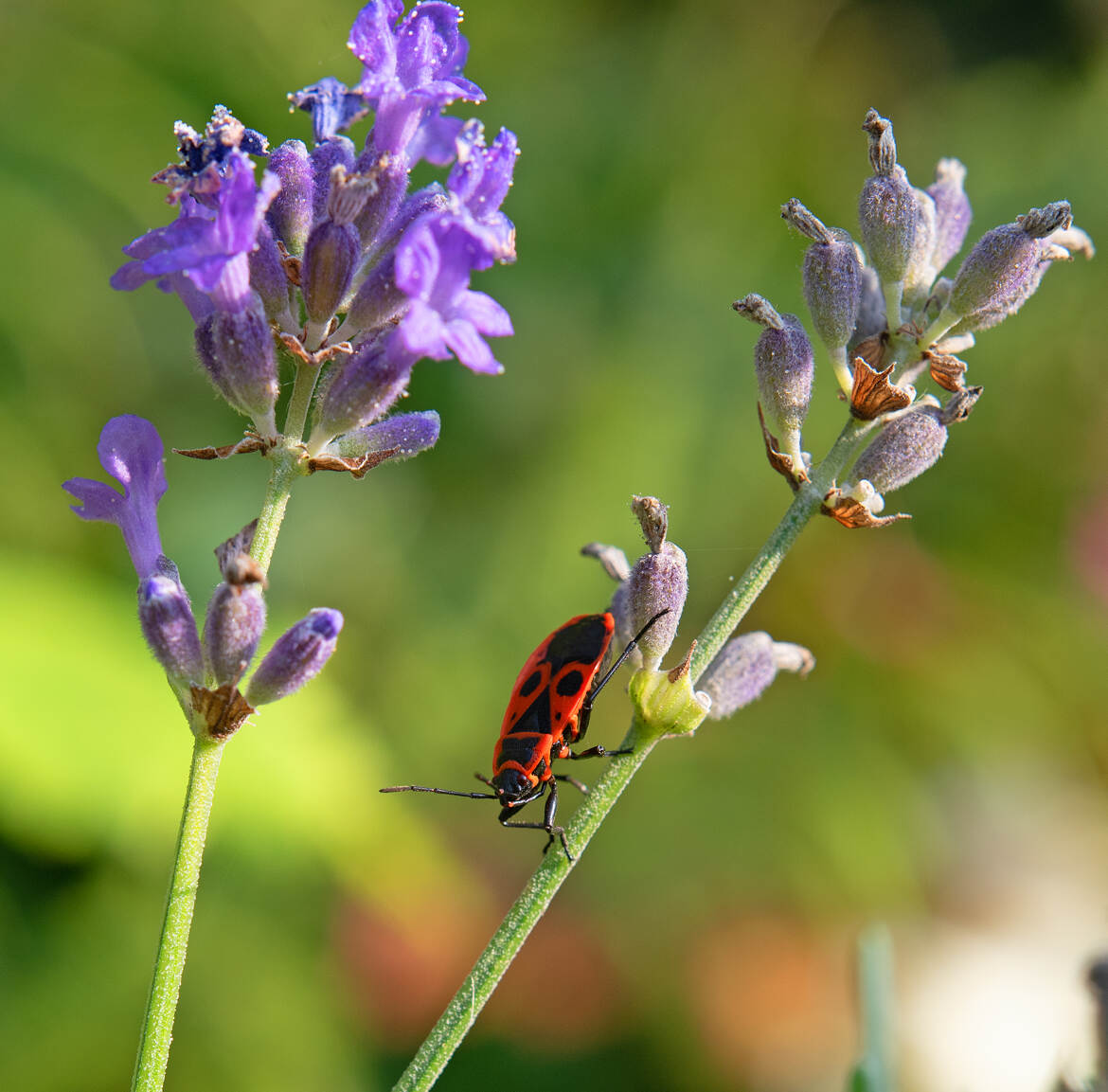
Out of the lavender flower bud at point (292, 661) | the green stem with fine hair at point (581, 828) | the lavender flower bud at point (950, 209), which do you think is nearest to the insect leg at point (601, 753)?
the green stem with fine hair at point (581, 828)

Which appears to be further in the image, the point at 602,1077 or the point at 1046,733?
the point at 1046,733

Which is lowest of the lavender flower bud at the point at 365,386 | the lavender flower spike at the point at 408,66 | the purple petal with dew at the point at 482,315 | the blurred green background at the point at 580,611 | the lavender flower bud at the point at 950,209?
the blurred green background at the point at 580,611

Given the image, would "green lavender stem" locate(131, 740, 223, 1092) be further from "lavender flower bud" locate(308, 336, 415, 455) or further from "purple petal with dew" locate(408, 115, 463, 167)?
"purple petal with dew" locate(408, 115, 463, 167)

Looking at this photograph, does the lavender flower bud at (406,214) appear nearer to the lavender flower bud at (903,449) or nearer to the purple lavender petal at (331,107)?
the purple lavender petal at (331,107)

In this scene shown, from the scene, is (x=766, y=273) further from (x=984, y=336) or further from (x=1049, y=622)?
(x=1049, y=622)

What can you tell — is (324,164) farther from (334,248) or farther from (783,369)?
(783,369)

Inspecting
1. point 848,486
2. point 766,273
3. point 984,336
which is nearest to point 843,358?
point 848,486

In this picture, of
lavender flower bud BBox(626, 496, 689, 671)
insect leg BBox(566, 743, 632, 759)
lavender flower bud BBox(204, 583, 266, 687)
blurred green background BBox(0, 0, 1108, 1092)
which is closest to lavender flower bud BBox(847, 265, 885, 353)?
lavender flower bud BBox(626, 496, 689, 671)
